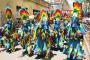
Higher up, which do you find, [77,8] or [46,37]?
[77,8]

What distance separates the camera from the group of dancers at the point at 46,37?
12.2 meters

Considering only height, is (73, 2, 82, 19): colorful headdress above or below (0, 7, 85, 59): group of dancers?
above

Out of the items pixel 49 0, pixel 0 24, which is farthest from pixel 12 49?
pixel 49 0

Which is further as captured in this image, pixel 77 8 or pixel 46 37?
pixel 46 37

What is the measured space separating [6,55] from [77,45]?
393 centimetres

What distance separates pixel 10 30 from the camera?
15914mm

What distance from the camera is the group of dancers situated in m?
12.2

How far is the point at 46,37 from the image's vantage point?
534 inches

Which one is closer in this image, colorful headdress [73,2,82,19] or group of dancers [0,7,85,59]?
group of dancers [0,7,85,59]

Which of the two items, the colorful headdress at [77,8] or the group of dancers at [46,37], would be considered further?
the colorful headdress at [77,8]

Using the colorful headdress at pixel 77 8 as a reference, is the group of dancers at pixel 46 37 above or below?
below

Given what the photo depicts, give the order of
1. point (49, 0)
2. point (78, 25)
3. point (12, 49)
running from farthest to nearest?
point (49, 0)
point (12, 49)
point (78, 25)

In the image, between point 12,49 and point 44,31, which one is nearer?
point 44,31

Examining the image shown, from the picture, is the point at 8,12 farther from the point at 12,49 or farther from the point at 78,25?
the point at 78,25
